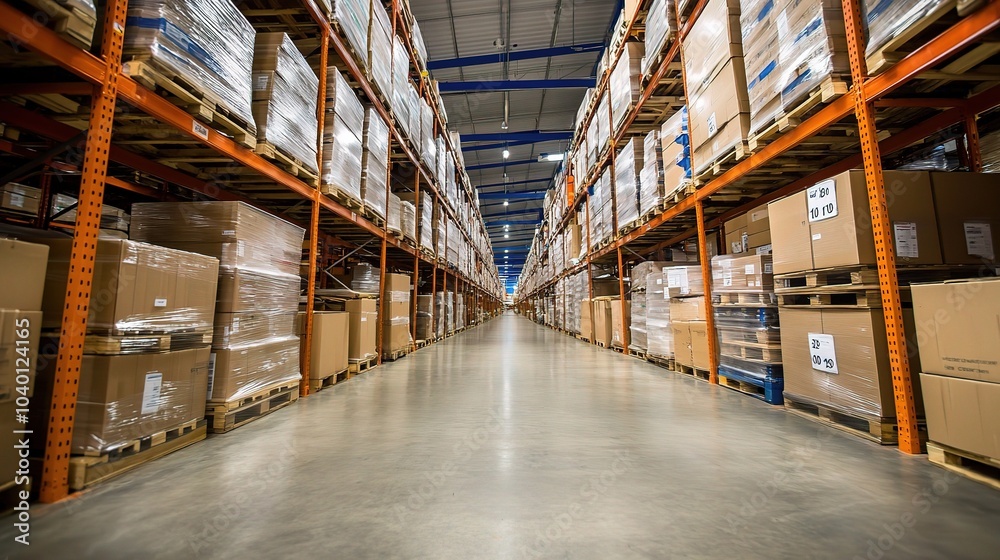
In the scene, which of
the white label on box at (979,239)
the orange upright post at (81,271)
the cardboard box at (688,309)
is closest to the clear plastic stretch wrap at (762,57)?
the white label on box at (979,239)

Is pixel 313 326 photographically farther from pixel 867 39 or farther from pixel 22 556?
pixel 867 39

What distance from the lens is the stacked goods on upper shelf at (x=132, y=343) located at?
1.77 metres

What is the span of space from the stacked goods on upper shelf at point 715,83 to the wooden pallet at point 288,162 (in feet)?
12.9

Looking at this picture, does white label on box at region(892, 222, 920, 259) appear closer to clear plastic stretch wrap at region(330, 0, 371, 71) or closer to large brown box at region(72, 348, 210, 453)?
large brown box at region(72, 348, 210, 453)

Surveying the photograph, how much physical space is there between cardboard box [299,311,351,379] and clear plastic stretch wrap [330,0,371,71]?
295 centimetres

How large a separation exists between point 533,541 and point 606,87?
7.49m

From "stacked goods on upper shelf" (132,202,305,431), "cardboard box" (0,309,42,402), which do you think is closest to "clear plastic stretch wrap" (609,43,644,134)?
"stacked goods on upper shelf" (132,202,305,431)

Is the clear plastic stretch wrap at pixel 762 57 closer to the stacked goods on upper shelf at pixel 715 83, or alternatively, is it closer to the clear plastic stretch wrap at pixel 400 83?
the stacked goods on upper shelf at pixel 715 83

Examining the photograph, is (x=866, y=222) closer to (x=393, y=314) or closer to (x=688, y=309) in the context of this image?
(x=688, y=309)

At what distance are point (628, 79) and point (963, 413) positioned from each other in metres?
5.39

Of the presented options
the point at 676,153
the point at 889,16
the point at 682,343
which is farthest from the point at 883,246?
the point at 676,153

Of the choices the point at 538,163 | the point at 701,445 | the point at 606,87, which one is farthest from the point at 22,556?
the point at 538,163

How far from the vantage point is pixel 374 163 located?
486cm

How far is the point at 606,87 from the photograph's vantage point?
7000mm
